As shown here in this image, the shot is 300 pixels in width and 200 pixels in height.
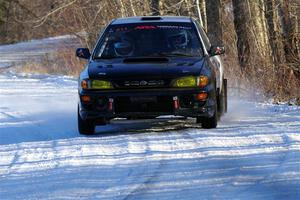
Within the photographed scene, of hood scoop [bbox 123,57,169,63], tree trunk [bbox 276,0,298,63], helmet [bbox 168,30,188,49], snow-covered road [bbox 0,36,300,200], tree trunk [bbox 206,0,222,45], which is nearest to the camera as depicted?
snow-covered road [bbox 0,36,300,200]

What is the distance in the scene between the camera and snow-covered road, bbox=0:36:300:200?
6.28m

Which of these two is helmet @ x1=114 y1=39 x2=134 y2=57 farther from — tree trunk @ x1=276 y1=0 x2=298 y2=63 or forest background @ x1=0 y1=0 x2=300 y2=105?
tree trunk @ x1=276 y1=0 x2=298 y2=63

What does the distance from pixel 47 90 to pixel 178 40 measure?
8.23 meters

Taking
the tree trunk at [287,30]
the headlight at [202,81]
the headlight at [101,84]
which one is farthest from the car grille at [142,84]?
the tree trunk at [287,30]

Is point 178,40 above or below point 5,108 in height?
above

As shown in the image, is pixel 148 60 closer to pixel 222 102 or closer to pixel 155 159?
pixel 222 102

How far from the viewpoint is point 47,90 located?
716 inches

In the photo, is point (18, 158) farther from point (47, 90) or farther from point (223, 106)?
point (47, 90)

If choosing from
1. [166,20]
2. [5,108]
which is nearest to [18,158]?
[166,20]

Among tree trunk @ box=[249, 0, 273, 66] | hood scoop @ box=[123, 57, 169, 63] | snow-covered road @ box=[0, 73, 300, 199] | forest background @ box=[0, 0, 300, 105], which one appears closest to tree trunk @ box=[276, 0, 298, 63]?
forest background @ box=[0, 0, 300, 105]

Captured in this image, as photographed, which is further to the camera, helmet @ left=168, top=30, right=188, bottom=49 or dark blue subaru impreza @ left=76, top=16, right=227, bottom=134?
helmet @ left=168, top=30, right=188, bottom=49

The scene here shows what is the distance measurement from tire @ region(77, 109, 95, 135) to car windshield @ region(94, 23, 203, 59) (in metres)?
1.06

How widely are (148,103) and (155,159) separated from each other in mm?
1697

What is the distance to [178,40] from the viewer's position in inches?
414
